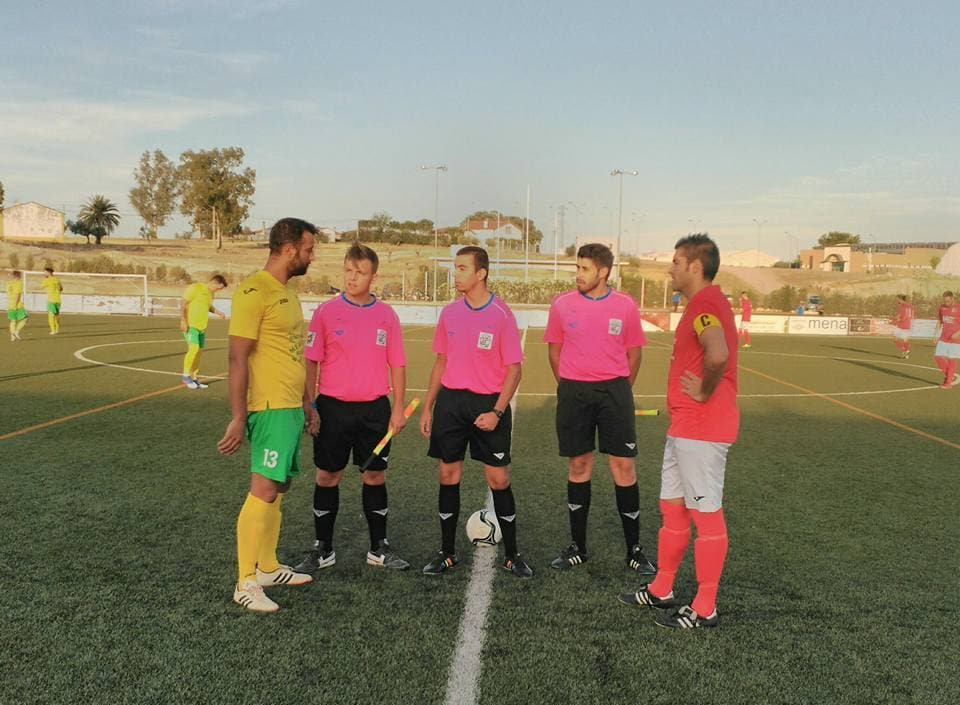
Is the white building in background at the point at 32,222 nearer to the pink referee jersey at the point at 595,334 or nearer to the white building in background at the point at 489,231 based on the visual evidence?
the white building in background at the point at 489,231

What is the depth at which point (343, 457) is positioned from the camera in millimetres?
4883

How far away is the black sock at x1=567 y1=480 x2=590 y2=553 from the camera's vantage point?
5164mm

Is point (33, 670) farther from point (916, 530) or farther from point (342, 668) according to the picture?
point (916, 530)

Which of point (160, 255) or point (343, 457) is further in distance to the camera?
point (160, 255)

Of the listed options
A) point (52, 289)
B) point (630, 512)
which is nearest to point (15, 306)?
point (52, 289)

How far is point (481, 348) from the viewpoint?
4.83 m

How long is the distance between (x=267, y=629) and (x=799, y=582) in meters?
3.40

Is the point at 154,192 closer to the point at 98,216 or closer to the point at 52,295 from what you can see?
the point at 98,216

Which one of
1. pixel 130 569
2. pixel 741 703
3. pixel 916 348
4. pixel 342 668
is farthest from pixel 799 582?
pixel 916 348

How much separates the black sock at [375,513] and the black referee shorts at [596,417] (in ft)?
4.36

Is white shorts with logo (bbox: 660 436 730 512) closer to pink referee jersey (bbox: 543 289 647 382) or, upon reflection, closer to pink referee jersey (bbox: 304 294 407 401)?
pink referee jersey (bbox: 543 289 647 382)

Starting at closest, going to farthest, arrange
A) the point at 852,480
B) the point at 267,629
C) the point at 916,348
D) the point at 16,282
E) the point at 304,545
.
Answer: the point at 267,629 < the point at 304,545 < the point at 852,480 < the point at 16,282 < the point at 916,348

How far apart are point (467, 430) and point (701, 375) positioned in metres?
1.63

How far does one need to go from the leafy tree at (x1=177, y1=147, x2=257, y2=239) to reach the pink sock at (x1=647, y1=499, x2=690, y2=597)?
291 feet
